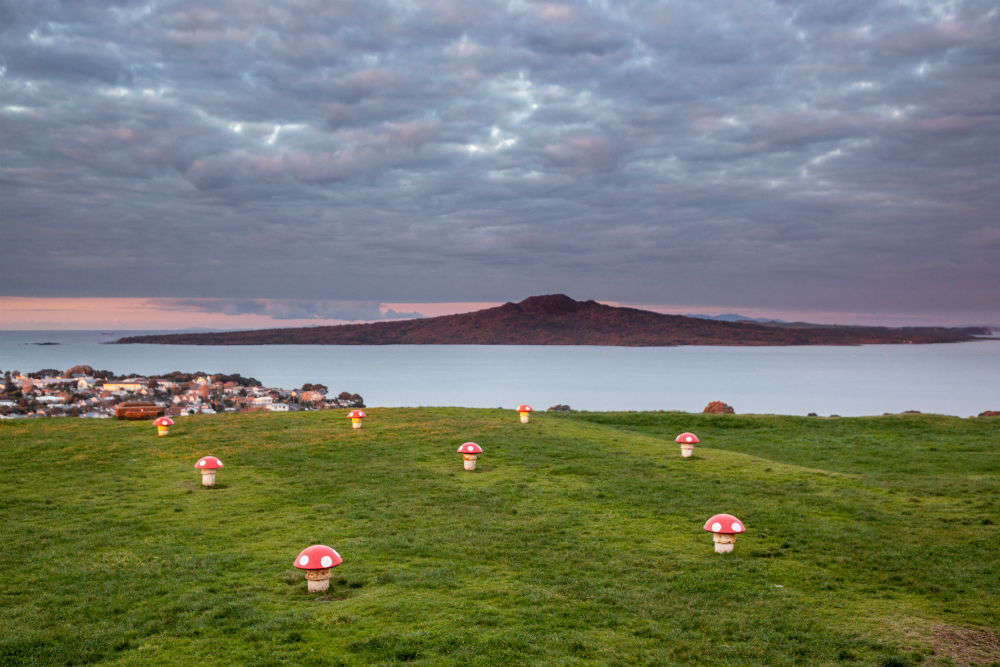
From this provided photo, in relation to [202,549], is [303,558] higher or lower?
higher

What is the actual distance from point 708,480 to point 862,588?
21.3 feet

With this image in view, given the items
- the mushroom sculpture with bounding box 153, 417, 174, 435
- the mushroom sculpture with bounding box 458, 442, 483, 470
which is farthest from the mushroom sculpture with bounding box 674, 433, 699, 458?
the mushroom sculpture with bounding box 153, 417, 174, 435

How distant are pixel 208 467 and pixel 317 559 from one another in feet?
24.0

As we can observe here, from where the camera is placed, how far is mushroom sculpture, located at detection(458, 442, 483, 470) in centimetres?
1608

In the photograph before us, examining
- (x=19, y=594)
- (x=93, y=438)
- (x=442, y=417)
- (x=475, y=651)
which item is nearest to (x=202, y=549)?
(x=19, y=594)

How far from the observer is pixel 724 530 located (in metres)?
10.0

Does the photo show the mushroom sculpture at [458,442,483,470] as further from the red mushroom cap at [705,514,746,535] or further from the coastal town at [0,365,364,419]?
the coastal town at [0,365,364,419]

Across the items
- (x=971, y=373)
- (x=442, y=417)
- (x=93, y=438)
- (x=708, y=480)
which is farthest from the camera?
(x=971, y=373)

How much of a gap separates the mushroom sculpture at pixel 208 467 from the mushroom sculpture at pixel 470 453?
5.71m

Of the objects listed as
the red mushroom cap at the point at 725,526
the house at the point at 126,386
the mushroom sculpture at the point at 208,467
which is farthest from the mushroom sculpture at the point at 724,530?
the house at the point at 126,386

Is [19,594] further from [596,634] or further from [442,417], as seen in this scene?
[442,417]

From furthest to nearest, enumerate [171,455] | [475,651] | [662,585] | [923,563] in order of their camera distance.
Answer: [171,455]
[923,563]
[662,585]
[475,651]

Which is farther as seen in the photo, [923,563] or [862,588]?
[923,563]

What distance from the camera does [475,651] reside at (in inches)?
263
